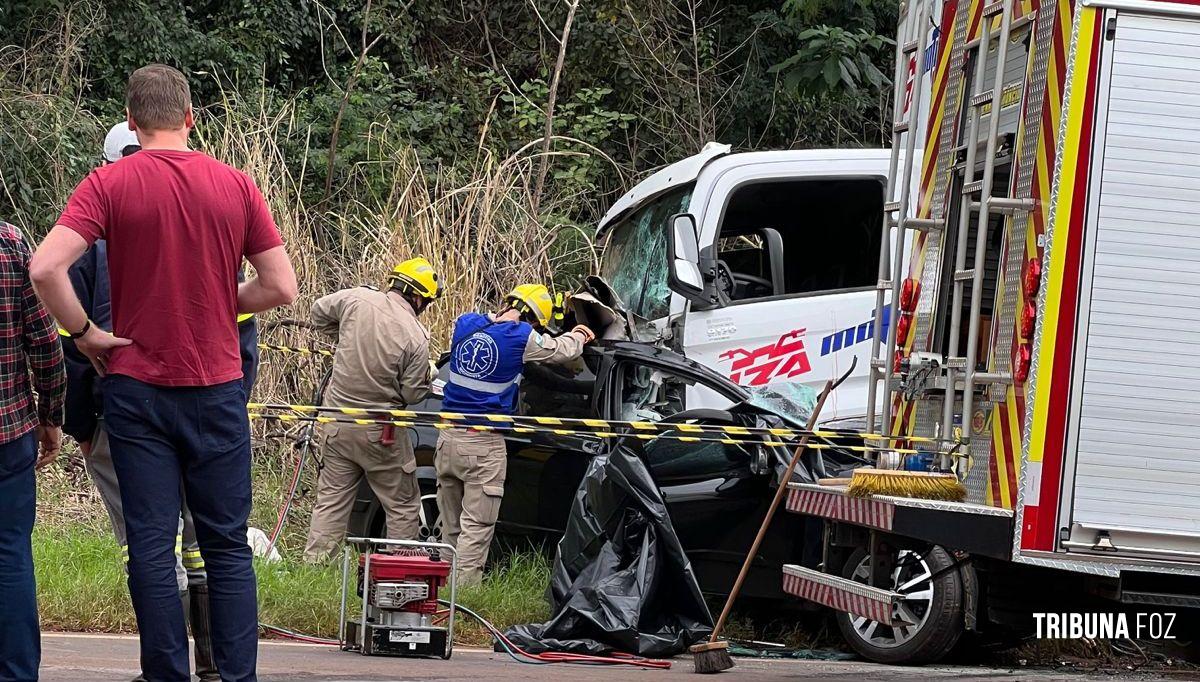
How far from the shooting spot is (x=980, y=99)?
5.97 metres

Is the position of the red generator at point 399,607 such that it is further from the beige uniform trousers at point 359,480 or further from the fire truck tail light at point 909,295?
the fire truck tail light at point 909,295

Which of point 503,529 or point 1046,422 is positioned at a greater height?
point 1046,422

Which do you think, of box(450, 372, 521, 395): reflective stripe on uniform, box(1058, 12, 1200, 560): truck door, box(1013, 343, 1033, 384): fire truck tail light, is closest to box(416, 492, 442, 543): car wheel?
box(450, 372, 521, 395): reflective stripe on uniform

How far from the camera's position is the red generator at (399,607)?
6938mm

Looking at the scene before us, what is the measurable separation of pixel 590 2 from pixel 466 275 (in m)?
6.61

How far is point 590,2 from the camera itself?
18094 mm

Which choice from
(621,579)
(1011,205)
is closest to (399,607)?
(621,579)

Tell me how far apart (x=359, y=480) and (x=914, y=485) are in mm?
4625

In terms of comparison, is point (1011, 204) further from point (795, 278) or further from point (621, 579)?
point (795, 278)

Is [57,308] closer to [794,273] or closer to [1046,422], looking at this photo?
[1046,422]

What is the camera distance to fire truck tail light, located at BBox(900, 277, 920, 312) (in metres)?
6.68

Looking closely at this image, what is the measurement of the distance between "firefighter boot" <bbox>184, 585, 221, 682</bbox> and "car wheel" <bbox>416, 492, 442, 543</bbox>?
13.8 ft

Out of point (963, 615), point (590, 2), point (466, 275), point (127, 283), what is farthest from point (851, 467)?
point (590, 2)

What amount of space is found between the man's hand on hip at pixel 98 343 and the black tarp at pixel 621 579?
3.47m
